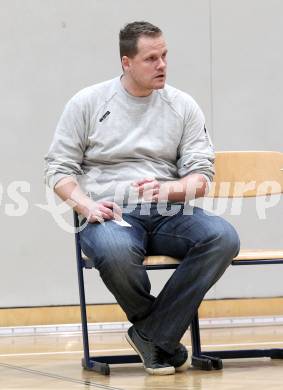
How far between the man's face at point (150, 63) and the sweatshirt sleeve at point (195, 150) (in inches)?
7.7

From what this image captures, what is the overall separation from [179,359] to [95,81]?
2.04m

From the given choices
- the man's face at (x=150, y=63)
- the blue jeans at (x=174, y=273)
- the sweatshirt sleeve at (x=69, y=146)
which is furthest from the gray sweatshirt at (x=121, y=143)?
the blue jeans at (x=174, y=273)

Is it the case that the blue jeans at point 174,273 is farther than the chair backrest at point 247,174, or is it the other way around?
the chair backrest at point 247,174

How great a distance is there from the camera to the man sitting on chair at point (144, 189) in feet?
9.54

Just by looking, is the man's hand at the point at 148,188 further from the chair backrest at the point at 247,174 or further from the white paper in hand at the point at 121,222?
the chair backrest at the point at 247,174

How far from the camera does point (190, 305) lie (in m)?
2.91

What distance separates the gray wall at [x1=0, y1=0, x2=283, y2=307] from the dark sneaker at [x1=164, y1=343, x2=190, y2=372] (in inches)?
65.5

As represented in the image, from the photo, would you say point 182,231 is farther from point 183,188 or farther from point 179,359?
point 179,359

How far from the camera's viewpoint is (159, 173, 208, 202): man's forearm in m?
3.07

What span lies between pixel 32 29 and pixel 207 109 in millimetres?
985

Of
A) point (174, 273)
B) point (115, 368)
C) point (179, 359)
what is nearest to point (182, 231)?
point (174, 273)

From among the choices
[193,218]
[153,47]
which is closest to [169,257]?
[193,218]

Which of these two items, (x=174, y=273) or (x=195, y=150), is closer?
(x=174, y=273)

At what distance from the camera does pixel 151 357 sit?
9.55 feet
